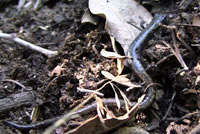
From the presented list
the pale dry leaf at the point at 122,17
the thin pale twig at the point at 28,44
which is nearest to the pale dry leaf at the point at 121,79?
the pale dry leaf at the point at 122,17

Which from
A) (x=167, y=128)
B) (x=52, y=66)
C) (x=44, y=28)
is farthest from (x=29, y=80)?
(x=167, y=128)

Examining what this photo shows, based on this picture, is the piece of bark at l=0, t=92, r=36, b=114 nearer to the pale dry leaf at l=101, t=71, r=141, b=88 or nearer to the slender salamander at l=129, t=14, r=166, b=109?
the pale dry leaf at l=101, t=71, r=141, b=88

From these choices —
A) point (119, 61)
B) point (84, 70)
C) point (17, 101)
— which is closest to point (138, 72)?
point (119, 61)

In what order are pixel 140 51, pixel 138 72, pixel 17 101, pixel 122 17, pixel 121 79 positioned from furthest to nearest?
1. pixel 122 17
2. pixel 140 51
3. pixel 138 72
4. pixel 121 79
5. pixel 17 101

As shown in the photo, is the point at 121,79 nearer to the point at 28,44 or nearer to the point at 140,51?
the point at 140,51

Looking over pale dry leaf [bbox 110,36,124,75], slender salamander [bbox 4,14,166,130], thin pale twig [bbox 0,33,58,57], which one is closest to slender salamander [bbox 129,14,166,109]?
slender salamander [bbox 4,14,166,130]
